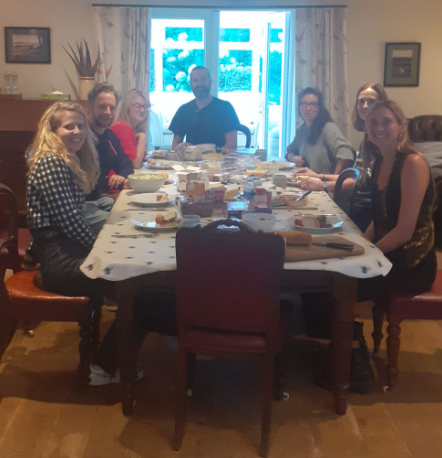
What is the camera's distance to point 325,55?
548cm

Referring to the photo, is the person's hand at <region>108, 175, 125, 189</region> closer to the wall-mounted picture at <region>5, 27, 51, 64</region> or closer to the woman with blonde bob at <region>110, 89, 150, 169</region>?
the woman with blonde bob at <region>110, 89, 150, 169</region>

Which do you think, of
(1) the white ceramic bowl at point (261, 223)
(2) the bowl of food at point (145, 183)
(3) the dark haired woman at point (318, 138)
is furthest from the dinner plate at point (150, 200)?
(3) the dark haired woman at point (318, 138)

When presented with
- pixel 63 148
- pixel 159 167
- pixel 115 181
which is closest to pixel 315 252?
pixel 63 148

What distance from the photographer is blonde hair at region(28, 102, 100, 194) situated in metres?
2.22

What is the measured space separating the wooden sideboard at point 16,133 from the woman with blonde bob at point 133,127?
5.21 ft

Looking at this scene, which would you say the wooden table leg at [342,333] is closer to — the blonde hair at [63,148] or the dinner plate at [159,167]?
the blonde hair at [63,148]

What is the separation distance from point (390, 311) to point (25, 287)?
1.40m

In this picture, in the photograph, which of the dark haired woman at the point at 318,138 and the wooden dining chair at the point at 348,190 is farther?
the dark haired woman at the point at 318,138

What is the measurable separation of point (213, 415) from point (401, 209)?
1043 millimetres

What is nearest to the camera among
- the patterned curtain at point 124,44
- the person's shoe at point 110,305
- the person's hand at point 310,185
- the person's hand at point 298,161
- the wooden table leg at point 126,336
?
the wooden table leg at point 126,336

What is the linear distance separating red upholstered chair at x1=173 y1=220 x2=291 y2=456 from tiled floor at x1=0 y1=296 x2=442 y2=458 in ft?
0.66

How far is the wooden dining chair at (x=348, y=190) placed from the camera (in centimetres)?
271

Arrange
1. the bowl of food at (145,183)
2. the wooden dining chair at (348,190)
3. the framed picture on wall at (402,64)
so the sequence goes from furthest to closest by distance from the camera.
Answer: the framed picture on wall at (402,64) < the bowl of food at (145,183) < the wooden dining chair at (348,190)

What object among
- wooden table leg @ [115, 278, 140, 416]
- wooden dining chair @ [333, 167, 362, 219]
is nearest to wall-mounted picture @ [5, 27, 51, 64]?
wooden dining chair @ [333, 167, 362, 219]
